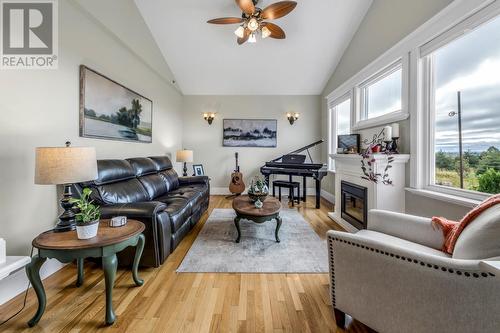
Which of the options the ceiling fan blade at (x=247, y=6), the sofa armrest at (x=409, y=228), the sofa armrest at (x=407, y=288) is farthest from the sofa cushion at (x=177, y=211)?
the ceiling fan blade at (x=247, y=6)

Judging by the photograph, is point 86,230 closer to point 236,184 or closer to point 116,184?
point 116,184

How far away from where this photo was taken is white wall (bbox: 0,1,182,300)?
5.83 feet

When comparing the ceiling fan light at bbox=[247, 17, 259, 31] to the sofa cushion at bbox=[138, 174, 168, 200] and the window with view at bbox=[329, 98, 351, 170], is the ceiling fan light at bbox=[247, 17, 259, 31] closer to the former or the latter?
the window with view at bbox=[329, 98, 351, 170]

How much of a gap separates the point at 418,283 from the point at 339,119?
4.31m

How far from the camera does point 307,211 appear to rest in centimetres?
426

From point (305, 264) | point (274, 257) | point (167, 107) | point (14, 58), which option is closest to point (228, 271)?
point (274, 257)

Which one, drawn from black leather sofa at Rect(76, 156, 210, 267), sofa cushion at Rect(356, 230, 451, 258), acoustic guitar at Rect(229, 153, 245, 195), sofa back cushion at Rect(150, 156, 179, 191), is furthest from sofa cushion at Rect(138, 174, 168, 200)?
sofa cushion at Rect(356, 230, 451, 258)

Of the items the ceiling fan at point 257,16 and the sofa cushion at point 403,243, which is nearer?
the sofa cushion at point 403,243

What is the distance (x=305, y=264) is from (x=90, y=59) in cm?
343

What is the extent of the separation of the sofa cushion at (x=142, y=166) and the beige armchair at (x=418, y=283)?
9.10ft

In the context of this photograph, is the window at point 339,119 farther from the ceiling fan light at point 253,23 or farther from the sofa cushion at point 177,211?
the sofa cushion at point 177,211

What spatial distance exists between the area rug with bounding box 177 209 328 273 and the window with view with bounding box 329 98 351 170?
2265 millimetres

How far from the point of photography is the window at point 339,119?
4371mm

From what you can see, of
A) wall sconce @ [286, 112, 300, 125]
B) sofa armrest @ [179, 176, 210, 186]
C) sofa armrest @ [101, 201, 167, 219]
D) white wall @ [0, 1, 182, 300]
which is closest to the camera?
white wall @ [0, 1, 182, 300]
